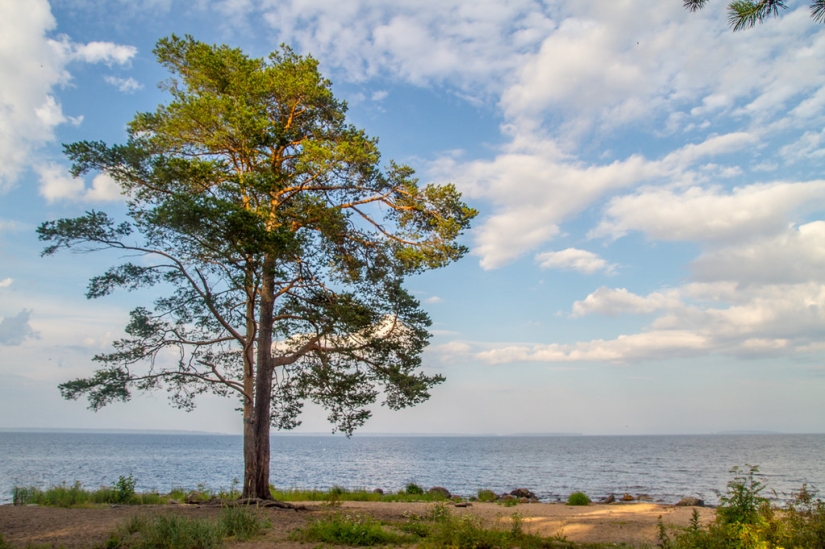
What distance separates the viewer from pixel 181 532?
25.6ft

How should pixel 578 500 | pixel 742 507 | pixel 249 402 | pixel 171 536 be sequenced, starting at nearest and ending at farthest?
pixel 742 507 < pixel 171 536 < pixel 249 402 < pixel 578 500

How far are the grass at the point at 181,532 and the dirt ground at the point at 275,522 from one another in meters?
0.28

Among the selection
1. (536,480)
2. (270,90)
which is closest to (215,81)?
(270,90)

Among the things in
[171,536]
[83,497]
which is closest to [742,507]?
[171,536]

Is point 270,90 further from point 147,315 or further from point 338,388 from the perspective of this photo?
point 338,388

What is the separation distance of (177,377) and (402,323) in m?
6.06

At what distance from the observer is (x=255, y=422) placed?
1292 centimetres

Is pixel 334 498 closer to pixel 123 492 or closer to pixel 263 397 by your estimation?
pixel 263 397

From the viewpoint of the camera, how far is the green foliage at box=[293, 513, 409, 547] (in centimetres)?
866

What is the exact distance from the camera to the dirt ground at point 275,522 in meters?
8.52

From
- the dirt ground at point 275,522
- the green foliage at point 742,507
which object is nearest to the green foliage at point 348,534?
the dirt ground at point 275,522

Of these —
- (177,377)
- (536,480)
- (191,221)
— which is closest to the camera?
(191,221)

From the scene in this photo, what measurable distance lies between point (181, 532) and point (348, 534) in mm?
2588

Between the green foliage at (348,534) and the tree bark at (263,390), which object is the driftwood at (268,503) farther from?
the green foliage at (348,534)
